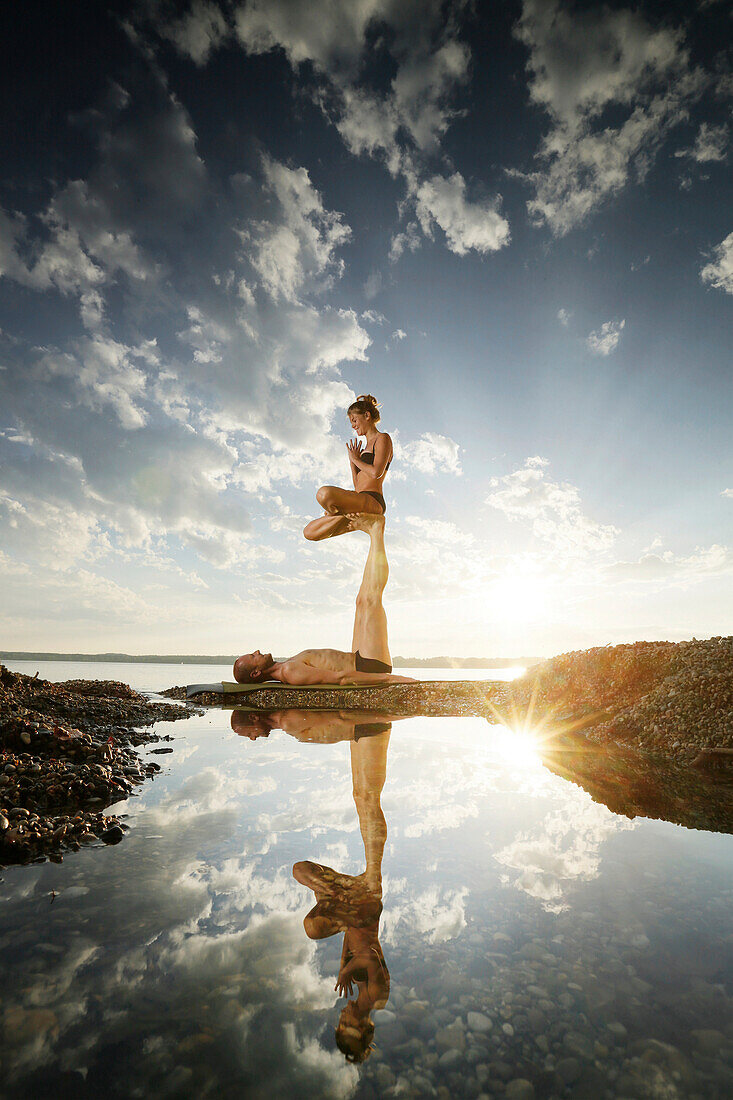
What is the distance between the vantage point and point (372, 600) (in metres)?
9.20

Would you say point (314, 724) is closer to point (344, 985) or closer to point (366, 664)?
point (366, 664)

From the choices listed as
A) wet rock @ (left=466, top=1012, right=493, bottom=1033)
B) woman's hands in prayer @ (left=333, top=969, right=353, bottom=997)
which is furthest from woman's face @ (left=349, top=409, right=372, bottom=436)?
wet rock @ (left=466, top=1012, right=493, bottom=1033)

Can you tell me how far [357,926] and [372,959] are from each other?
0.19 m

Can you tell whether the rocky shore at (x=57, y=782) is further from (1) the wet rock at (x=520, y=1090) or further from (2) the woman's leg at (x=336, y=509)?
(2) the woman's leg at (x=336, y=509)

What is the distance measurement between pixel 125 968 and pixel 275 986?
47cm

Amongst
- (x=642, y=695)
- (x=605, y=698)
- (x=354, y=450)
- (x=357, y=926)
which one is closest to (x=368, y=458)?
(x=354, y=450)

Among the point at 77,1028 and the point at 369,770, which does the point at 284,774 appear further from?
the point at 77,1028

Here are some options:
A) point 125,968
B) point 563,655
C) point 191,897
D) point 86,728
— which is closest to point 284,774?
point 191,897

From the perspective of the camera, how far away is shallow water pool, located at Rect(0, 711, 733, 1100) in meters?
1.02

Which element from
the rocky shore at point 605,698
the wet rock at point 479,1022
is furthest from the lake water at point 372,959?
the rocky shore at point 605,698

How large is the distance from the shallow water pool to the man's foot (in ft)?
22.3

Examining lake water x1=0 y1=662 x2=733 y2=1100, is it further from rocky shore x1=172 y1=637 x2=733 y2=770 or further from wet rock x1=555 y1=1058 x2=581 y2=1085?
rocky shore x1=172 y1=637 x2=733 y2=770

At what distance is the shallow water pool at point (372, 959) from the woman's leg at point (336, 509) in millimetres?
6444

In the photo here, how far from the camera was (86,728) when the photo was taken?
258 inches
